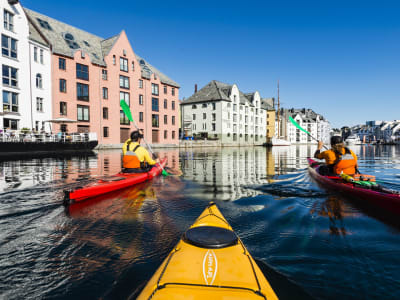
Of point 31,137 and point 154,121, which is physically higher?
point 154,121

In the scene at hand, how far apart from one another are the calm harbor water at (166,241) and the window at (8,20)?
85.4 feet

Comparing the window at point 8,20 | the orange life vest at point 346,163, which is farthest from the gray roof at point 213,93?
the orange life vest at point 346,163

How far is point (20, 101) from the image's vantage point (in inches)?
997

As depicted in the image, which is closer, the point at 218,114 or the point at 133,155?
the point at 133,155

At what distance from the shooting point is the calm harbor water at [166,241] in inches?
109

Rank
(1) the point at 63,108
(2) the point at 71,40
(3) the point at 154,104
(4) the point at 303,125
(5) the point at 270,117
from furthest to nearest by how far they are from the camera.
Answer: (4) the point at 303,125, (5) the point at 270,117, (3) the point at 154,104, (2) the point at 71,40, (1) the point at 63,108

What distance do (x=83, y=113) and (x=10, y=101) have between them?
912cm

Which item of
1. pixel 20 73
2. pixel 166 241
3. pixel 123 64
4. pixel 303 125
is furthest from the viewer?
pixel 303 125

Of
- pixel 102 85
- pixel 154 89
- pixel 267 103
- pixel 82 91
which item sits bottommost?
pixel 82 91

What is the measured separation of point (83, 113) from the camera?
3288cm

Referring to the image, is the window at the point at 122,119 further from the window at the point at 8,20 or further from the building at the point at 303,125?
the building at the point at 303,125

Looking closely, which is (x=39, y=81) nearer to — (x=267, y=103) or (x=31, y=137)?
(x=31, y=137)

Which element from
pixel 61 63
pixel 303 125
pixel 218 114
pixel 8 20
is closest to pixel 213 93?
pixel 218 114

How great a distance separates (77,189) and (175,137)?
136 ft
